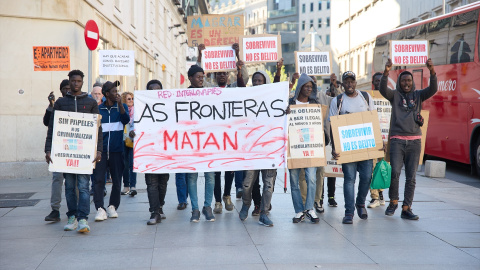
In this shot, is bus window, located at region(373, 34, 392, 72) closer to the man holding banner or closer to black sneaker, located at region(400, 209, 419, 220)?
the man holding banner

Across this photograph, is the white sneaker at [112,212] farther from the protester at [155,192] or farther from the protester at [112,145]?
the protester at [155,192]

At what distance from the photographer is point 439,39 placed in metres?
16.6

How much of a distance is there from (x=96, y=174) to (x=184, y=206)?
5.21 feet

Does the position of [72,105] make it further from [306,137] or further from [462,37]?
[462,37]

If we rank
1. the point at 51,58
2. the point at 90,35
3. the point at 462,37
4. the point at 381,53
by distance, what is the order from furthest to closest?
the point at 381,53, the point at 462,37, the point at 51,58, the point at 90,35

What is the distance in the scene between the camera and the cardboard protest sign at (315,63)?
11047 millimetres

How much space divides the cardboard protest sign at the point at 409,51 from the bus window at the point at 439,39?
206 inches

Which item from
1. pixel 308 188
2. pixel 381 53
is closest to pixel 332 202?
pixel 308 188

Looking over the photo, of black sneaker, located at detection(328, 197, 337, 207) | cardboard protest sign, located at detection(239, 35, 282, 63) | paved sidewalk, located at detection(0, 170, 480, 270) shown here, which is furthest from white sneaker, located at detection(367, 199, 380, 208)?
cardboard protest sign, located at detection(239, 35, 282, 63)

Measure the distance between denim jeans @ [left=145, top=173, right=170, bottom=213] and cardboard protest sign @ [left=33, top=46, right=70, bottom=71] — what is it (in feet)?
14.7

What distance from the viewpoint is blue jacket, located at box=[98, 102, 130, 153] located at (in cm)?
852

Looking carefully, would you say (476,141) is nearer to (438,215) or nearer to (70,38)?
(438,215)

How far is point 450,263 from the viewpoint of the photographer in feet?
19.3

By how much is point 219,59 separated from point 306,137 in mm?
2564
